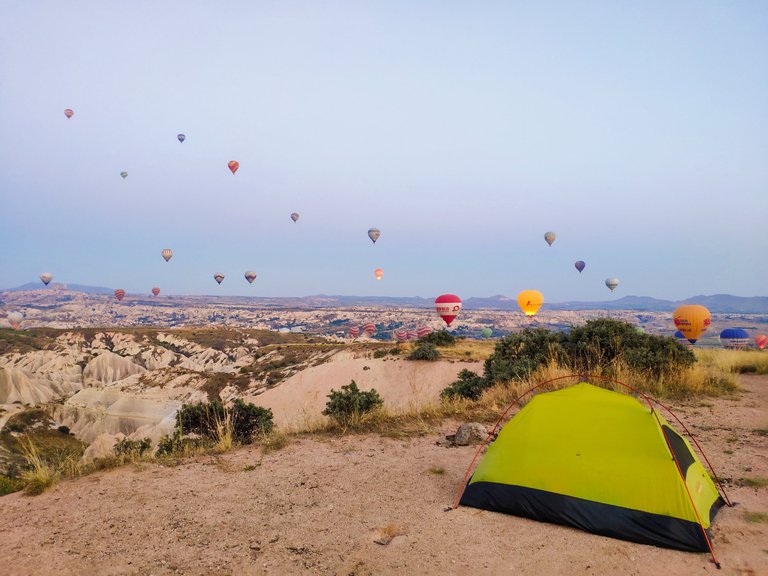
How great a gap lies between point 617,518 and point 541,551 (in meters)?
1.04

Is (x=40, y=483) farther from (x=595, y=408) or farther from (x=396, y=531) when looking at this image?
(x=595, y=408)

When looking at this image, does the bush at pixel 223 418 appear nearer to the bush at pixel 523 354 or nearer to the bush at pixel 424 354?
the bush at pixel 523 354

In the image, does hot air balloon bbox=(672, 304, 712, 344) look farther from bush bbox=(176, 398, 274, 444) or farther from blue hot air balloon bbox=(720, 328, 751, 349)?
bush bbox=(176, 398, 274, 444)

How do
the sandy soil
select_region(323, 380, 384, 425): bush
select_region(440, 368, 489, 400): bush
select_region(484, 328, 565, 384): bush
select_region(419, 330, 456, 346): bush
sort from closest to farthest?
the sandy soil → select_region(323, 380, 384, 425): bush → select_region(484, 328, 565, 384): bush → select_region(440, 368, 489, 400): bush → select_region(419, 330, 456, 346): bush

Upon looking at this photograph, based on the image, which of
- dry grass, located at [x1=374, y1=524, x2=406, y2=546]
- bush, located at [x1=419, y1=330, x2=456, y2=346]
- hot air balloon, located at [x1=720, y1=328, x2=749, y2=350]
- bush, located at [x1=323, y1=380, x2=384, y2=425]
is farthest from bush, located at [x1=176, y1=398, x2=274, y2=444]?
hot air balloon, located at [x1=720, y1=328, x2=749, y2=350]

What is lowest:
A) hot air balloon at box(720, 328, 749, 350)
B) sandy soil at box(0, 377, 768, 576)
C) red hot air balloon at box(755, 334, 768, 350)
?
red hot air balloon at box(755, 334, 768, 350)

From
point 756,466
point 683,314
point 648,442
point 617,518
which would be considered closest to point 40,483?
point 617,518

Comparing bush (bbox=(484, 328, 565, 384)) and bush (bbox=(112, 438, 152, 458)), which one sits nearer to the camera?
bush (bbox=(112, 438, 152, 458))

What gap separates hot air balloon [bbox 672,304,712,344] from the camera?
36.1 metres

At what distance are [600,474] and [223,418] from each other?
8.22 meters

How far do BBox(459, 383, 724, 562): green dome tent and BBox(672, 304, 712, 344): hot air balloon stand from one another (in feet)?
117

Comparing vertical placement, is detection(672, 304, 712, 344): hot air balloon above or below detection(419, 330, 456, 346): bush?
above

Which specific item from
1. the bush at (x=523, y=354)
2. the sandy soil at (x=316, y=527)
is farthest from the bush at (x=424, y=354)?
the sandy soil at (x=316, y=527)

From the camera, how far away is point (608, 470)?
5668 mm
